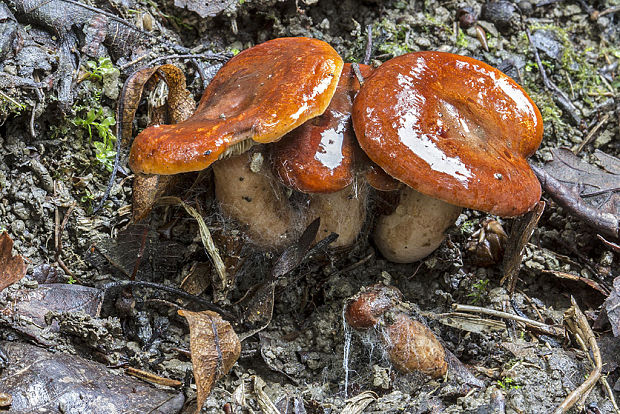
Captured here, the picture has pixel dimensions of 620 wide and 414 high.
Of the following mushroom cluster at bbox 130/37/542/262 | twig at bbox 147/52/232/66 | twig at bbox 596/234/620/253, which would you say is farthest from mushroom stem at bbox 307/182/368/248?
twig at bbox 596/234/620/253

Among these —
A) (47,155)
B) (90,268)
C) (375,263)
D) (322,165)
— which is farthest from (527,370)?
(47,155)

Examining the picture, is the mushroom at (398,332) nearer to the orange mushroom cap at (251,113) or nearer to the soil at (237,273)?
the soil at (237,273)

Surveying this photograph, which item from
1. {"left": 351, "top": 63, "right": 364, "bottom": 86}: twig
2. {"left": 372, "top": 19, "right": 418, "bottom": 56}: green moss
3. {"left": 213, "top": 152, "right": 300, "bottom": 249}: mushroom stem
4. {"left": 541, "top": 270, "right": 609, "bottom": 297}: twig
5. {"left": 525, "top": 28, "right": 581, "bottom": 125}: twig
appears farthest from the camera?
{"left": 525, "top": 28, "right": 581, "bottom": 125}: twig

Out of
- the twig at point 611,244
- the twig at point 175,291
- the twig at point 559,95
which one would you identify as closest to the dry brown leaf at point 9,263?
the twig at point 175,291

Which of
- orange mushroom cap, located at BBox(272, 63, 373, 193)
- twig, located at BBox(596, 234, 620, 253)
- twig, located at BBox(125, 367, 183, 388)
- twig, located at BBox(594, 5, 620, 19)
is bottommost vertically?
twig, located at BBox(125, 367, 183, 388)

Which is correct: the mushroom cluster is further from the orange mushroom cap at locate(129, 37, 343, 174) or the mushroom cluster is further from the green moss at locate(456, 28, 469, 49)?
the green moss at locate(456, 28, 469, 49)

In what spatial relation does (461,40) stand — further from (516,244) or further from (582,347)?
(582,347)
